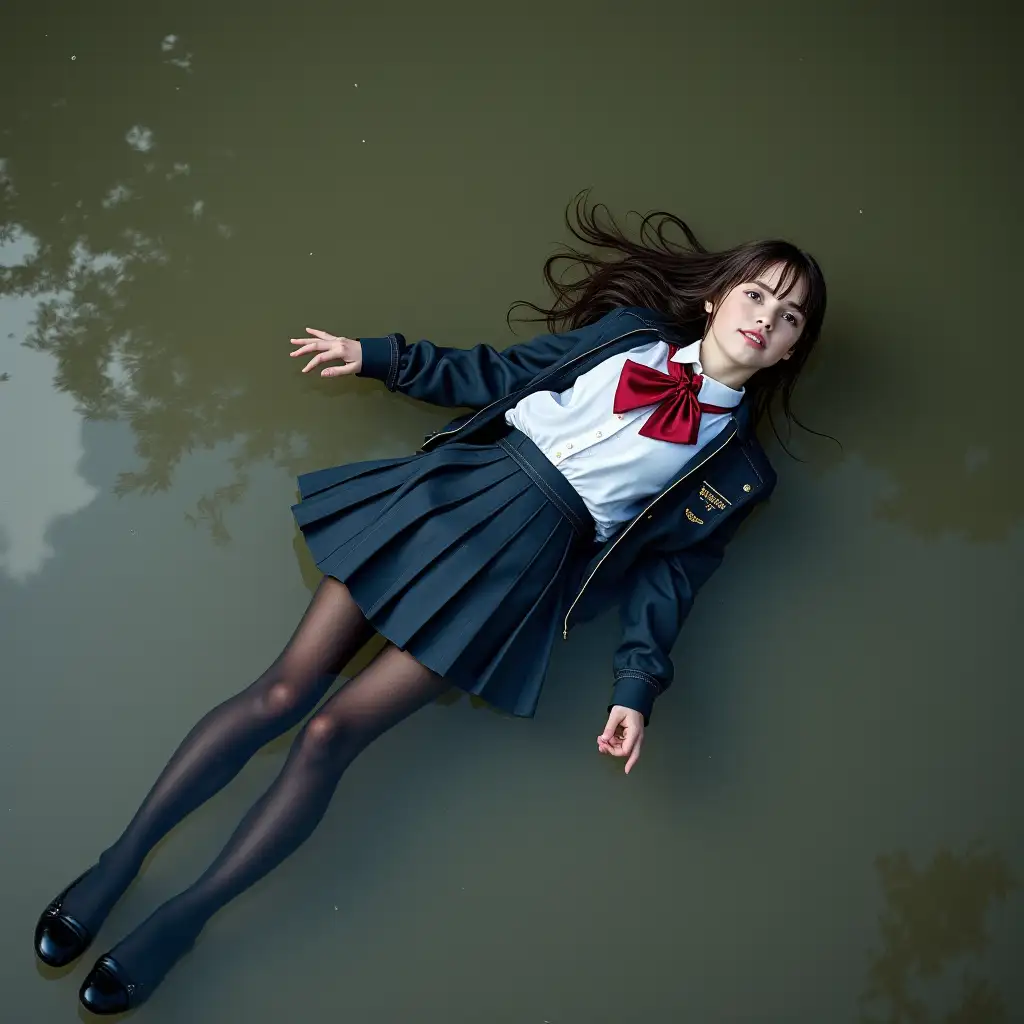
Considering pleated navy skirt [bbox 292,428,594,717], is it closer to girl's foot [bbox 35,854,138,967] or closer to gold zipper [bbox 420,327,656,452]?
gold zipper [bbox 420,327,656,452]

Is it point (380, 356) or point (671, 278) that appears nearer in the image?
point (380, 356)

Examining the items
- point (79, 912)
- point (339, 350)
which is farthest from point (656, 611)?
point (79, 912)

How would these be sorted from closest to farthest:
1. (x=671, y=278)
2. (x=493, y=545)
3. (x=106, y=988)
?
(x=106, y=988) → (x=493, y=545) → (x=671, y=278)

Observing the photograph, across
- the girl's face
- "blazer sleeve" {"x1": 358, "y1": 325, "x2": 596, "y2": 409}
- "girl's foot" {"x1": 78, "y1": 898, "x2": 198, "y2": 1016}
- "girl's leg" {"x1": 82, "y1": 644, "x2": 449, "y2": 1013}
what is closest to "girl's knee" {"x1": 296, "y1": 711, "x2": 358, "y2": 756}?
"girl's leg" {"x1": 82, "y1": 644, "x2": 449, "y2": 1013}

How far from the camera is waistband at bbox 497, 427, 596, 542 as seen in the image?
5.32 ft

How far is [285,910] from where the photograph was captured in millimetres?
1698

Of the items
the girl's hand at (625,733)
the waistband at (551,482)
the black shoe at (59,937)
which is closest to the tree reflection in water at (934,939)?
the girl's hand at (625,733)

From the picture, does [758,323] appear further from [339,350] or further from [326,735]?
[326,735]

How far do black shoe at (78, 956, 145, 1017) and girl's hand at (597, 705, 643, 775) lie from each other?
71cm

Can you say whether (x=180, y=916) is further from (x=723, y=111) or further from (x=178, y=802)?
(x=723, y=111)

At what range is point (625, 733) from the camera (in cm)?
162

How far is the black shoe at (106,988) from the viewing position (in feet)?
4.86

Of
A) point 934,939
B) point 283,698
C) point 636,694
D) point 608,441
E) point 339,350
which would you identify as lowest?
point 283,698

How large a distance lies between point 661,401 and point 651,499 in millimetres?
147
